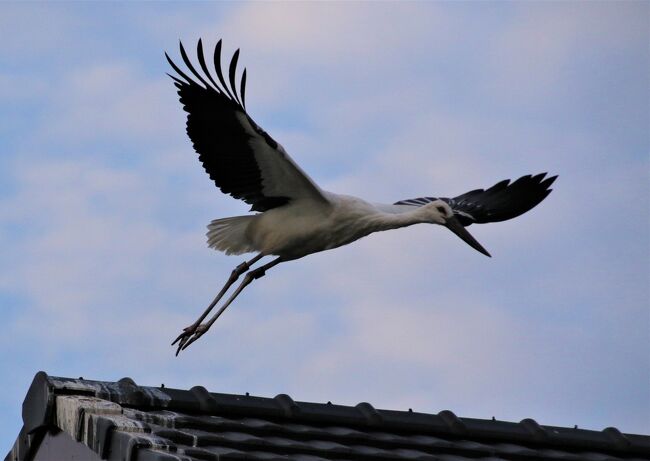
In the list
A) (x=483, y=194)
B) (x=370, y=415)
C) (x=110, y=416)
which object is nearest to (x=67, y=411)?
(x=110, y=416)

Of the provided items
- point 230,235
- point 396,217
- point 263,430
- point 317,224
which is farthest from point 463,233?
point 263,430

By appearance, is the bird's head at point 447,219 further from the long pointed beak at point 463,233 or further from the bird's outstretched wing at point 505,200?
the bird's outstretched wing at point 505,200

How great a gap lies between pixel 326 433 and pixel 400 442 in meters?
0.26

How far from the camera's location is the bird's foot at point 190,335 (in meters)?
7.55

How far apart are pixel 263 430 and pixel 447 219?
415 centimetres

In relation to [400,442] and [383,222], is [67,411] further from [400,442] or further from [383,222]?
[383,222]

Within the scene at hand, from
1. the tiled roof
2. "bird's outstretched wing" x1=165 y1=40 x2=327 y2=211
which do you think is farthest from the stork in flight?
the tiled roof

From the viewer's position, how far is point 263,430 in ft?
14.3

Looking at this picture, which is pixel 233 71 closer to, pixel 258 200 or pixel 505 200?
pixel 258 200

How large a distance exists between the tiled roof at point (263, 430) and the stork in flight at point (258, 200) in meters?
2.83

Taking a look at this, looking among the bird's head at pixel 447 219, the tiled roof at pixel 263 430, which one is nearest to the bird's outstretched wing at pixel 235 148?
the bird's head at pixel 447 219

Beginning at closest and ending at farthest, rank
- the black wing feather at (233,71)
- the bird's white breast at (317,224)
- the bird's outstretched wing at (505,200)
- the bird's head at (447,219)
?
the black wing feather at (233,71), the bird's white breast at (317,224), the bird's head at (447,219), the bird's outstretched wing at (505,200)

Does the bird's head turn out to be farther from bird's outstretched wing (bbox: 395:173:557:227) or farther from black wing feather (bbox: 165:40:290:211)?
black wing feather (bbox: 165:40:290:211)

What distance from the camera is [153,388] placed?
446 centimetres
